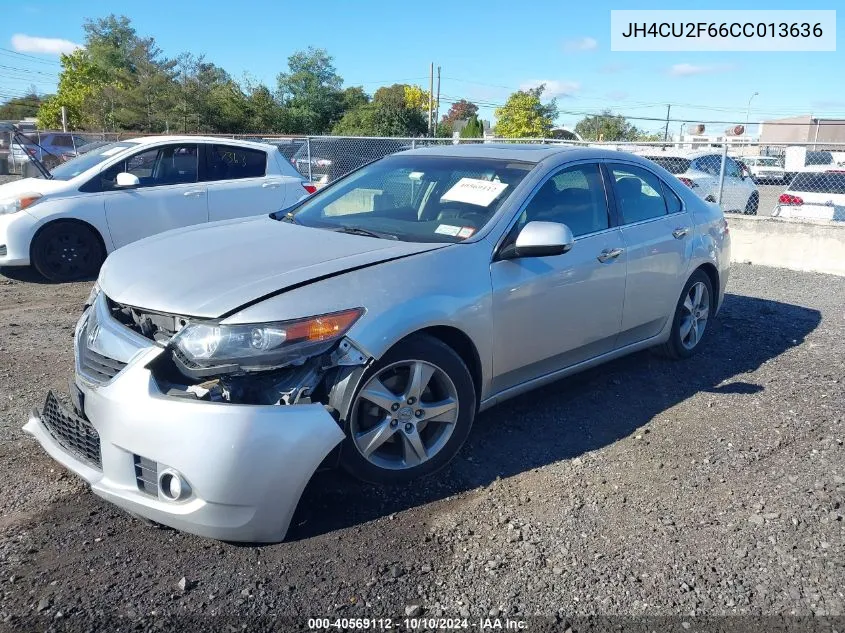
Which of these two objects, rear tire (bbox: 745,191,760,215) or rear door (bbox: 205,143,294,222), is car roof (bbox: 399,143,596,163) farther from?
rear tire (bbox: 745,191,760,215)

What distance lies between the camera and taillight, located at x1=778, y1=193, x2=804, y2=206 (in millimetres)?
11858

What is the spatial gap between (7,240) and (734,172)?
1344cm

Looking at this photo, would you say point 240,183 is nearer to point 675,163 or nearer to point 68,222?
point 68,222

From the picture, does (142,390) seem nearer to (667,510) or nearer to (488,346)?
(488,346)

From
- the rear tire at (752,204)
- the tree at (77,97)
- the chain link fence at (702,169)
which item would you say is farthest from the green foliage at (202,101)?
the rear tire at (752,204)

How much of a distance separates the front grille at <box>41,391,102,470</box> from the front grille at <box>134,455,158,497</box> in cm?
25

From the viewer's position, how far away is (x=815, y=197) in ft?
38.3

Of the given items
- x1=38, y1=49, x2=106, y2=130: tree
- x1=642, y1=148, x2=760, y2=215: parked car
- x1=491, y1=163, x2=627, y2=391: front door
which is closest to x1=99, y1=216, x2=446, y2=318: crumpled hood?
x1=491, y1=163, x2=627, y2=391: front door

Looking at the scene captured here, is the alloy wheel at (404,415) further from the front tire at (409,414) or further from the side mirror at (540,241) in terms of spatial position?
the side mirror at (540,241)

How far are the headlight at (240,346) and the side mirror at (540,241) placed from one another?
1.33 m

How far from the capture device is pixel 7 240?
7.64 meters

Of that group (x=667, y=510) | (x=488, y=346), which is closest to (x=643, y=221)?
(x=488, y=346)

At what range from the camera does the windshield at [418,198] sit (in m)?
3.93

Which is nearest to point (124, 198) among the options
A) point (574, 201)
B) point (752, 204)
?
point (574, 201)
